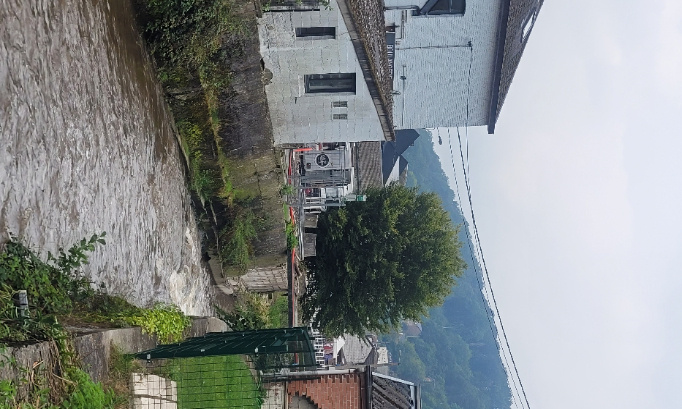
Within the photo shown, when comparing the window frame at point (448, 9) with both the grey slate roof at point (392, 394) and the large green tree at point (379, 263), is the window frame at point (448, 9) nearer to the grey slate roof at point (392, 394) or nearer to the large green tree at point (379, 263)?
the large green tree at point (379, 263)

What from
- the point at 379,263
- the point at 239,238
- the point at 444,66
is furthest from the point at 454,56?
the point at 239,238

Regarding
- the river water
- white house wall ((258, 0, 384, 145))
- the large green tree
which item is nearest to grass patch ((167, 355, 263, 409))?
the river water

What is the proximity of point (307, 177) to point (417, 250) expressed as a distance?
15.1 feet

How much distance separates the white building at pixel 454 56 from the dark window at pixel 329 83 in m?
7.12

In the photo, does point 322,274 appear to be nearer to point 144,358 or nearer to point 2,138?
point 144,358

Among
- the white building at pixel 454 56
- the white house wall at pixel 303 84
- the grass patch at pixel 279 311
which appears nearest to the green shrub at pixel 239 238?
the white house wall at pixel 303 84

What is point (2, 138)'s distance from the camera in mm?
6590

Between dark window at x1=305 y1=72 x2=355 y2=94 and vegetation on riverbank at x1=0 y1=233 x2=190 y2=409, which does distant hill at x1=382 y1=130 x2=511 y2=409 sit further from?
vegetation on riverbank at x1=0 y1=233 x2=190 y2=409

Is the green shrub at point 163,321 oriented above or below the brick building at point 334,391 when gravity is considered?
above

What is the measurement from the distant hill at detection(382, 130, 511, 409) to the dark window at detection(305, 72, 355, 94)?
69.2m

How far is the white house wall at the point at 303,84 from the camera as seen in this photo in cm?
1428

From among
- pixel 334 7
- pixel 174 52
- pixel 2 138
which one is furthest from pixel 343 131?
pixel 2 138

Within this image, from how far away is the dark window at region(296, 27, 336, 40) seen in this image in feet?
47.3

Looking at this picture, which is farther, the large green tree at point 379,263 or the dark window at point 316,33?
the large green tree at point 379,263
